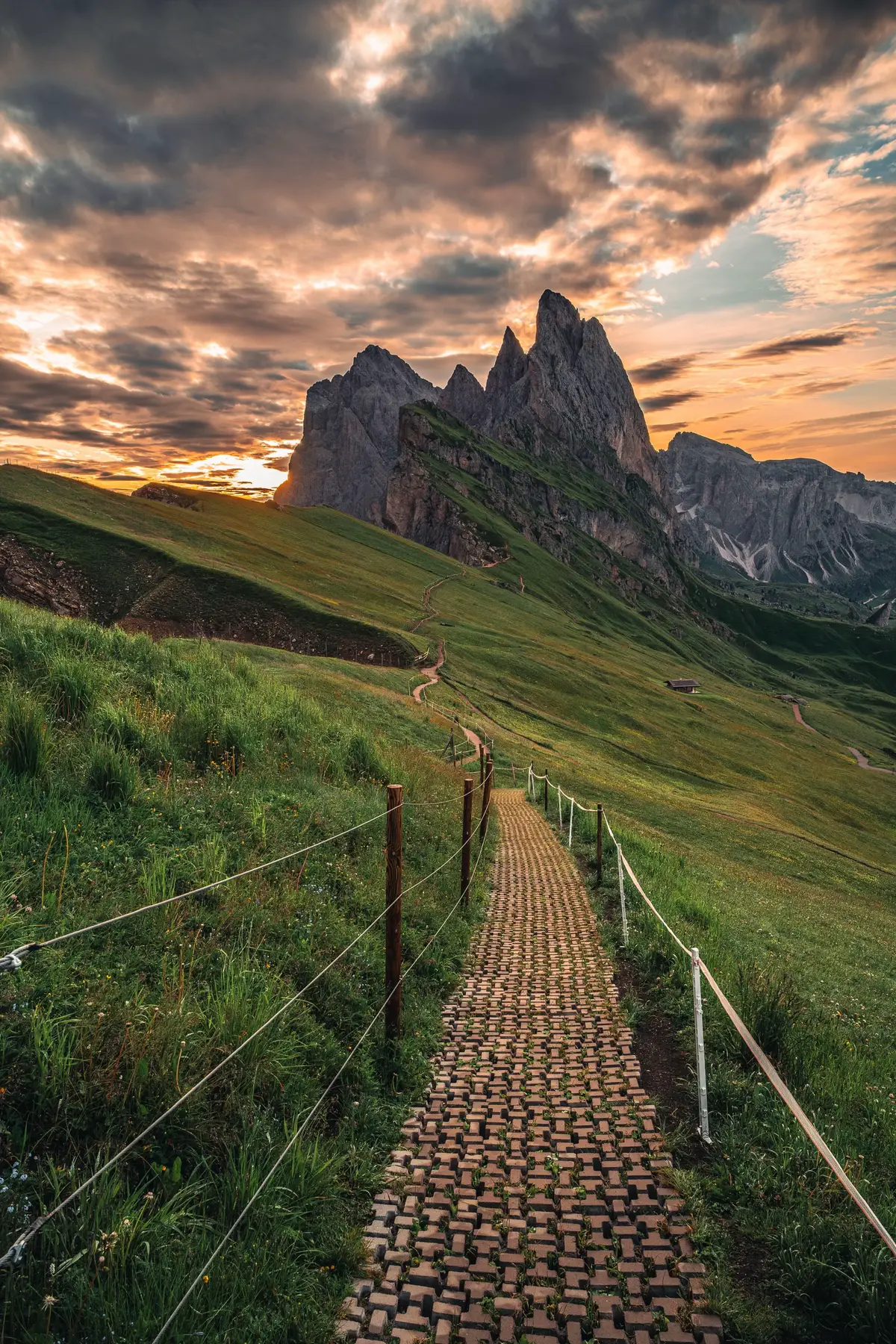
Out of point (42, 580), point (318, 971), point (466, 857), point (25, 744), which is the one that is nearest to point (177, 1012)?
point (318, 971)

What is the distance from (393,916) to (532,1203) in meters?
3.22

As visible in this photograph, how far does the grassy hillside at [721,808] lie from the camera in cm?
556

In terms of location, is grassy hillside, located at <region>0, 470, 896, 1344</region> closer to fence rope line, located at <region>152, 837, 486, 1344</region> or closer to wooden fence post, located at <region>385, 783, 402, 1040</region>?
fence rope line, located at <region>152, 837, 486, 1344</region>

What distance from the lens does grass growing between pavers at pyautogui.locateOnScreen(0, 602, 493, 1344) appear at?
4098 millimetres

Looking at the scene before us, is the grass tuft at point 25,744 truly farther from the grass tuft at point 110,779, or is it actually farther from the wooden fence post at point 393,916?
the wooden fence post at point 393,916

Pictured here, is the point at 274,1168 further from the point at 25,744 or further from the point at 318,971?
the point at 25,744

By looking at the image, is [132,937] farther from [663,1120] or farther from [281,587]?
[281,587]

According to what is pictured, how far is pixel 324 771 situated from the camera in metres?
14.4

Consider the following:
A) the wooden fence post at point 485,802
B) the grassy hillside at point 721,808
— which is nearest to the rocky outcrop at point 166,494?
the grassy hillside at point 721,808

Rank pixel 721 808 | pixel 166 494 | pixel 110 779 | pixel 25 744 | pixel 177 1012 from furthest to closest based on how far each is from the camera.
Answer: pixel 166 494 → pixel 721 808 → pixel 110 779 → pixel 25 744 → pixel 177 1012

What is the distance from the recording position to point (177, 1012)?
5562 mm

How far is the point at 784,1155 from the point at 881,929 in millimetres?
26535

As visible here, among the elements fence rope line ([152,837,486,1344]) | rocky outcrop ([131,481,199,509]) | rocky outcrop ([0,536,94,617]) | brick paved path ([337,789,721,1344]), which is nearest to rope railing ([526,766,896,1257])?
brick paved path ([337,789,721,1344])

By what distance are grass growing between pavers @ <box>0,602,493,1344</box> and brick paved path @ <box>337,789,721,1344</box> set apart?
0.39 metres
